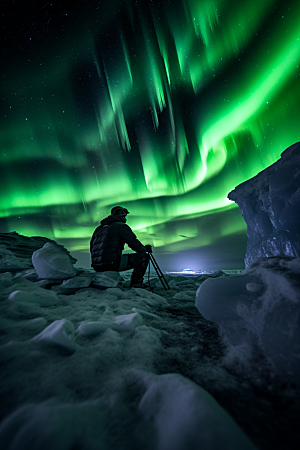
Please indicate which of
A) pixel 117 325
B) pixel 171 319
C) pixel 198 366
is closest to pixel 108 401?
pixel 198 366

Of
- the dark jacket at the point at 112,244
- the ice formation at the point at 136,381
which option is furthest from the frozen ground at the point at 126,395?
the dark jacket at the point at 112,244

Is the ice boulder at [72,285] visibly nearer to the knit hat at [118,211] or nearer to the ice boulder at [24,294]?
the ice boulder at [24,294]

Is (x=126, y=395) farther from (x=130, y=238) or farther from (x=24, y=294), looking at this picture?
(x=130, y=238)

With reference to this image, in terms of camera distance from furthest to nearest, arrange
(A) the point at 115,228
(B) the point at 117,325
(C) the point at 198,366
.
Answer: (A) the point at 115,228, (B) the point at 117,325, (C) the point at 198,366

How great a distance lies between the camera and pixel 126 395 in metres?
0.81

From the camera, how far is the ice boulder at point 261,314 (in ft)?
3.30

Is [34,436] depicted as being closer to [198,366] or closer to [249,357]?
[198,366]

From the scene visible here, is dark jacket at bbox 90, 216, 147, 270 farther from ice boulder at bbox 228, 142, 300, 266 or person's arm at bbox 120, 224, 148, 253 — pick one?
ice boulder at bbox 228, 142, 300, 266

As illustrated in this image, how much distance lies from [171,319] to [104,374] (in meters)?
1.38

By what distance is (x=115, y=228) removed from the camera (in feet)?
13.8

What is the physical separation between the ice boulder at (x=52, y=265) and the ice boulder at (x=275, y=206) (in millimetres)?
12183

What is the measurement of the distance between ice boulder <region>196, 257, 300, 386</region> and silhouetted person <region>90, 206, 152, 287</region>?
2830 millimetres

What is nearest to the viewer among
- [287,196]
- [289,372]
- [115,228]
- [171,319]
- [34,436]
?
[34,436]

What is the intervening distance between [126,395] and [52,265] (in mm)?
2888
